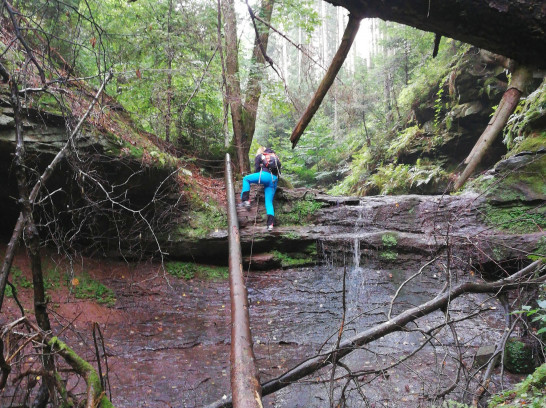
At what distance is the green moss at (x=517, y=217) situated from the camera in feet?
24.0

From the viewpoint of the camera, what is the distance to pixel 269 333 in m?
→ 6.63

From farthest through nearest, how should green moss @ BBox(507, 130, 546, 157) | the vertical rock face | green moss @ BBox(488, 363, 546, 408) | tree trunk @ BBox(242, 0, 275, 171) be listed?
the vertical rock face → tree trunk @ BBox(242, 0, 275, 171) → green moss @ BBox(507, 130, 546, 157) → green moss @ BBox(488, 363, 546, 408)

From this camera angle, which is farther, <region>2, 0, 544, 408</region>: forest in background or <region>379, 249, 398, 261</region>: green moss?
<region>379, 249, 398, 261</region>: green moss

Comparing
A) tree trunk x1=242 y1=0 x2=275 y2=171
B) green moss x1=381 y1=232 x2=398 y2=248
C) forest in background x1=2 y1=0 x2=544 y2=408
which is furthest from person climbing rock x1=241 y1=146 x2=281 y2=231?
green moss x1=381 y1=232 x2=398 y2=248

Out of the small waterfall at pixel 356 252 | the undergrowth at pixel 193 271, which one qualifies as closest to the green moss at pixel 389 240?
the small waterfall at pixel 356 252

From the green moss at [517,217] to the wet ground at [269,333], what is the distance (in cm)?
173

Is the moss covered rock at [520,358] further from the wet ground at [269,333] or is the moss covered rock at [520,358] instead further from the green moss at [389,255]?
the green moss at [389,255]

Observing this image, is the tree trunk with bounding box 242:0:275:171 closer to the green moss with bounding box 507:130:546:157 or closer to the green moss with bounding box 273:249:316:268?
the green moss with bounding box 273:249:316:268

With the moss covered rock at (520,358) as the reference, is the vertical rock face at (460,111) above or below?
above

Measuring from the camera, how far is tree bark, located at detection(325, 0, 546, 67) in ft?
6.53

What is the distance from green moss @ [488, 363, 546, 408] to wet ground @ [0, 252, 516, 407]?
591 millimetres

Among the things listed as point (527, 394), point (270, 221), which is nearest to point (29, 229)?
point (527, 394)

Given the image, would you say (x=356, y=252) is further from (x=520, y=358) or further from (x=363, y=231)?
(x=520, y=358)

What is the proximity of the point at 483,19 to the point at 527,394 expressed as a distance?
3.40m
